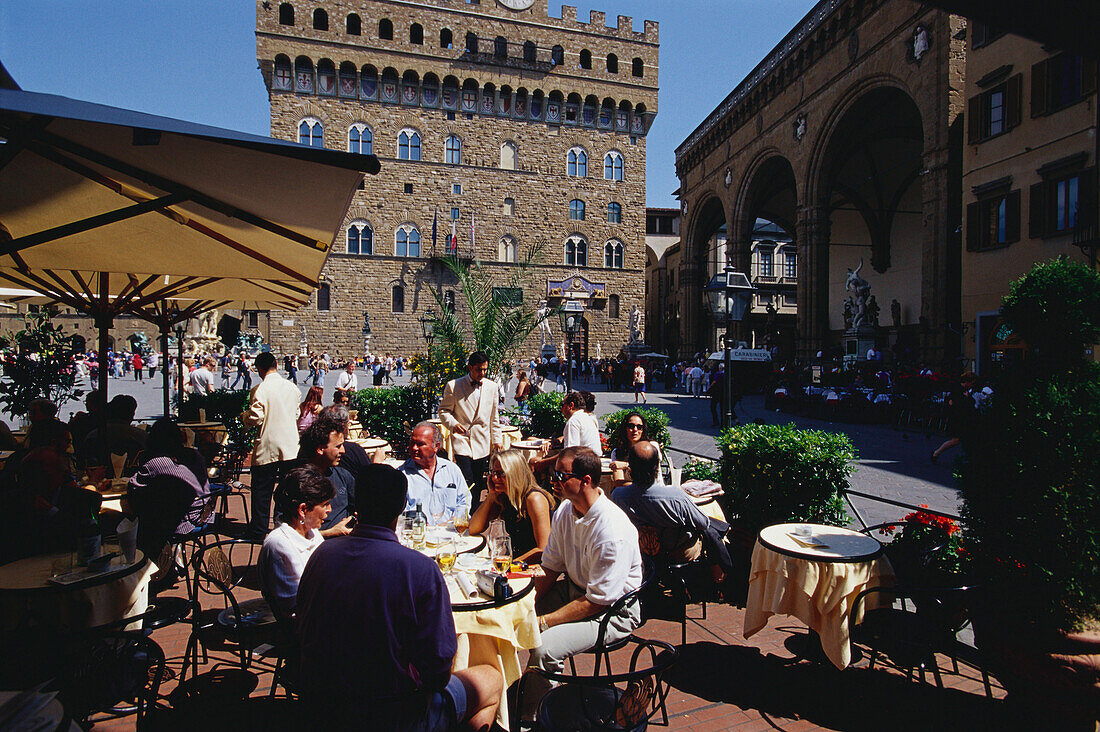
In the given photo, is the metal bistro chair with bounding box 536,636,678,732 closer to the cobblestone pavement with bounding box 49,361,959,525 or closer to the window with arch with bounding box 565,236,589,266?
the cobblestone pavement with bounding box 49,361,959,525

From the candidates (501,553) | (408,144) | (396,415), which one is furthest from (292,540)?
(408,144)

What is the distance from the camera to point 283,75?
34906 millimetres

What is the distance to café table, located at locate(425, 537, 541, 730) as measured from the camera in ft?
8.34

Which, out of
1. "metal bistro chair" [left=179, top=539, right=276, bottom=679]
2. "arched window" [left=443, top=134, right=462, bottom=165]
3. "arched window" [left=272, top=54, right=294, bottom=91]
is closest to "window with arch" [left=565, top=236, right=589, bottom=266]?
"arched window" [left=443, top=134, right=462, bottom=165]

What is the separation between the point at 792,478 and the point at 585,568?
2.15 metres

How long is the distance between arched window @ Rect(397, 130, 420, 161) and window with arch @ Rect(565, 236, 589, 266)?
36.0 feet

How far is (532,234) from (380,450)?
3485 centimetres

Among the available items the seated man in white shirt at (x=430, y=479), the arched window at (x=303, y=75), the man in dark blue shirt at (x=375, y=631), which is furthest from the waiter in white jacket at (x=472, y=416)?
the arched window at (x=303, y=75)

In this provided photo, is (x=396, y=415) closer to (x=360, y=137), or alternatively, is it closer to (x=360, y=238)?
(x=360, y=238)

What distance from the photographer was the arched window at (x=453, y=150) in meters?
38.0

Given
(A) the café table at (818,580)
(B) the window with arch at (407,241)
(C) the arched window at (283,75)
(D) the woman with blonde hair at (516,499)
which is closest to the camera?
(A) the café table at (818,580)

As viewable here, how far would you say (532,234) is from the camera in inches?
1572

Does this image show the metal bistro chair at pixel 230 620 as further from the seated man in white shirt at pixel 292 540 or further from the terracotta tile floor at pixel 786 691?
the terracotta tile floor at pixel 786 691

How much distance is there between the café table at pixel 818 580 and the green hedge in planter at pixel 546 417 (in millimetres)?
5520
